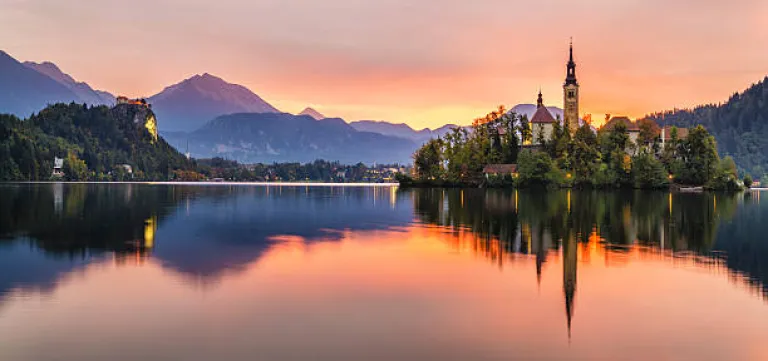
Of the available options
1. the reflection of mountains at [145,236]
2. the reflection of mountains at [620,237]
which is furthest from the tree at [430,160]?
the reflection of mountains at [620,237]

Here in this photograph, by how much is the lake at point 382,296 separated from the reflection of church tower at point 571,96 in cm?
14740

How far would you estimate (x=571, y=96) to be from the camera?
180250 mm

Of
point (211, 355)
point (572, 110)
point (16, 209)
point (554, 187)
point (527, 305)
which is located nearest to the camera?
point (211, 355)

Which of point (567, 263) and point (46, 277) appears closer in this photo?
point (46, 277)

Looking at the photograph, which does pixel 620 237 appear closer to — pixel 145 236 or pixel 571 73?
pixel 145 236

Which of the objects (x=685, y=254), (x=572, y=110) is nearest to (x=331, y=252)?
(x=685, y=254)

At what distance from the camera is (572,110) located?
181 metres

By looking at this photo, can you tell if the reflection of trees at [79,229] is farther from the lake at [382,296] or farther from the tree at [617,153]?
the tree at [617,153]

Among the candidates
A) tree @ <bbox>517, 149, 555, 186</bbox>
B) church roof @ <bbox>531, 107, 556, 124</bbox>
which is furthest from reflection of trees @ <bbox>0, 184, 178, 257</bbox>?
church roof @ <bbox>531, 107, 556, 124</bbox>

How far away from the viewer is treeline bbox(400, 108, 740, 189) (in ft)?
428

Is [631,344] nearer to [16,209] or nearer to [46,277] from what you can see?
[46,277]

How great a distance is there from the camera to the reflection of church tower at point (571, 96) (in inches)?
7101

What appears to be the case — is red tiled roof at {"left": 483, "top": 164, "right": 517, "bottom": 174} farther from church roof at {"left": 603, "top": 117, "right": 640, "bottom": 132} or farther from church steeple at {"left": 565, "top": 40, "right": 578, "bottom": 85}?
church steeple at {"left": 565, "top": 40, "right": 578, "bottom": 85}

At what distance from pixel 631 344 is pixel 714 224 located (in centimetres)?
3582
